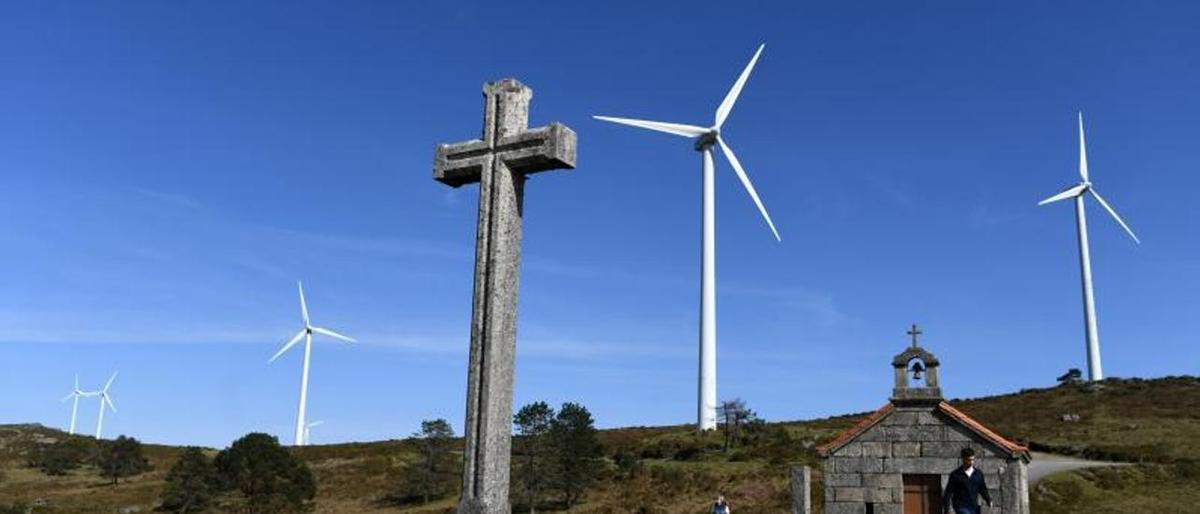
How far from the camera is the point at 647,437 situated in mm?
74625

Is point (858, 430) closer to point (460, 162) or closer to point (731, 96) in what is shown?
point (460, 162)

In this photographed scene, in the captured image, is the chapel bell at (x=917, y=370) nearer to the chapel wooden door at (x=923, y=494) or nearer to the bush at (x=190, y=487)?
the chapel wooden door at (x=923, y=494)

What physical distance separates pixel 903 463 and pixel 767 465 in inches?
1033

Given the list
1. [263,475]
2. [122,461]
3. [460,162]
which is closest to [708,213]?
[263,475]

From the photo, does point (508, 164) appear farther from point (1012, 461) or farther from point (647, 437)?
point (647, 437)

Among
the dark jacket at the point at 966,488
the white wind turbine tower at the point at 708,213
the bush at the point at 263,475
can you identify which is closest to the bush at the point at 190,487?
the bush at the point at 263,475

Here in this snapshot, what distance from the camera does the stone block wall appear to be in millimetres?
24719

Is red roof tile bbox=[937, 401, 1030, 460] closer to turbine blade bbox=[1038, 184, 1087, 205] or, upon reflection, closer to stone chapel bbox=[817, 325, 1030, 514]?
stone chapel bbox=[817, 325, 1030, 514]

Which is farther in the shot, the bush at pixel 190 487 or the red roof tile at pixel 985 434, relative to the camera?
the bush at pixel 190 487

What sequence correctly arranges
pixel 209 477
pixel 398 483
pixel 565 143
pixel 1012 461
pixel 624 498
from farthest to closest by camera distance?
pixel 398 483 → pixel 209 477 → pixel 624 498 → pixel 1012 461 → pixel 565 143

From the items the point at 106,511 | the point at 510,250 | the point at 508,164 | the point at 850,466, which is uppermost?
the point at 508,164

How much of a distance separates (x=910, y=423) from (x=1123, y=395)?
59668 millimetres

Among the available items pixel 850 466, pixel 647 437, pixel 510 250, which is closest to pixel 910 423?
pixel 850 466

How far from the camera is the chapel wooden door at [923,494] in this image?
24.9 meters
